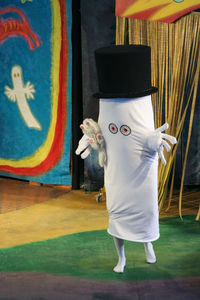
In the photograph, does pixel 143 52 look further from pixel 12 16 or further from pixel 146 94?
pixel 12 16

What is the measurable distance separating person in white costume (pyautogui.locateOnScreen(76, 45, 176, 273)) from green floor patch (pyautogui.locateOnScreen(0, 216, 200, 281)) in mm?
171

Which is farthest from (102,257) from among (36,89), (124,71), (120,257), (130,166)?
(36,89)

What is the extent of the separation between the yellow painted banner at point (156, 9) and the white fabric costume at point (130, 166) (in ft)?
4.50

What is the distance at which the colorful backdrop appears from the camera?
510 cm

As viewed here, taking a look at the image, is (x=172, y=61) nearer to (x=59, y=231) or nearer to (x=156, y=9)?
(x=156, y=9)

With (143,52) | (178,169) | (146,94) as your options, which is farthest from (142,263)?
(178,169)

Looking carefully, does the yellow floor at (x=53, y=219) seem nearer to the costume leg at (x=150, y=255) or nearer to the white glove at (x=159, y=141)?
the costume leg at (x=150, y=255)

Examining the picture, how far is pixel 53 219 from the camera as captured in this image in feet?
14.4

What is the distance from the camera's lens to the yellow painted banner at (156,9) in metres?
4.07

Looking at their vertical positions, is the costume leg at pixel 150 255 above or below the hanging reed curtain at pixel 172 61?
below

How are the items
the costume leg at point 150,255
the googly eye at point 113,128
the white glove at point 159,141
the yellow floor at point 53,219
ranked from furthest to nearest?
the yellow floor at point 53,219 → the costume leg at point 150,255 → the googly eye at point 113,128 → the white glove at point 159,141

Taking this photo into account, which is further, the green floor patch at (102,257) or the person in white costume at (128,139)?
the green floor patch at (102,257)

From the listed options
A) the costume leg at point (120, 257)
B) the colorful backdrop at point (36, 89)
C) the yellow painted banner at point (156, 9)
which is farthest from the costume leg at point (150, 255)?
the colorful backdrop at point (36, 89)

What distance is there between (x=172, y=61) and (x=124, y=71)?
1.55 meters
